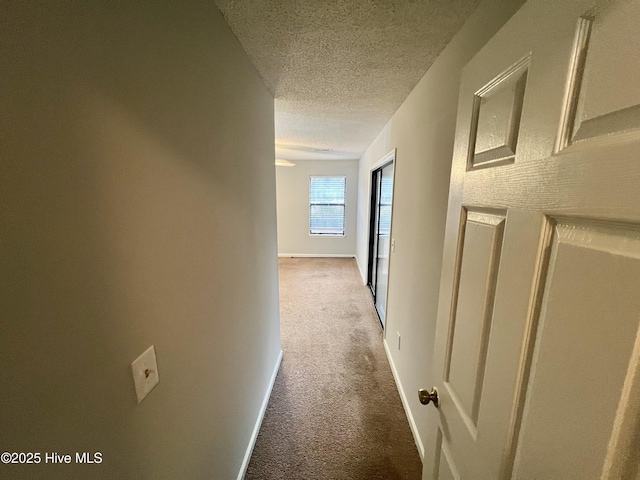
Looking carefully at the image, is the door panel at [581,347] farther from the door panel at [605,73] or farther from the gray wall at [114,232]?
the gray wall at [114,232]

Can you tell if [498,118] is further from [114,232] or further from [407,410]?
[407,410]

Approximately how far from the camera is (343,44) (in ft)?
4.23

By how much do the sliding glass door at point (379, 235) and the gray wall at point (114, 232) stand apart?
8.22 ft

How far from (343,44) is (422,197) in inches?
38.0

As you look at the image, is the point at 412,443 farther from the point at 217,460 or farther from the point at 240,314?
the point at 240,314

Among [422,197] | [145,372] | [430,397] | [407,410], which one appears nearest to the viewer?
[145,372]

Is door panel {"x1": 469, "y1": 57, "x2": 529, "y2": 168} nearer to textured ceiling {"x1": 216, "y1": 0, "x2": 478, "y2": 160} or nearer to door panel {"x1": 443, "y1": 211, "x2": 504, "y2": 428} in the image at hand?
door panel {"x1": 443, "y1": 211, "x2": 504, "y2": 428}

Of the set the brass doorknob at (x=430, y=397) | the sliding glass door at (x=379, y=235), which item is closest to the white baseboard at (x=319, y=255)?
the sliding glass door at (x=379, y=235)

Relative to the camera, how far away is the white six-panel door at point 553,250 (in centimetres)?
34

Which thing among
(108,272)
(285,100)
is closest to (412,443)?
(108,272)

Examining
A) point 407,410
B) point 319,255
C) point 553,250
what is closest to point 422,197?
point 553,250

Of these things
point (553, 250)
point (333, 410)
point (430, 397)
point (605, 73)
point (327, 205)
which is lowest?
point (333, 410)

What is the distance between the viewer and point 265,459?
157 cm

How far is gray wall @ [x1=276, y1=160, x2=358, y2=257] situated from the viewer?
613cm
